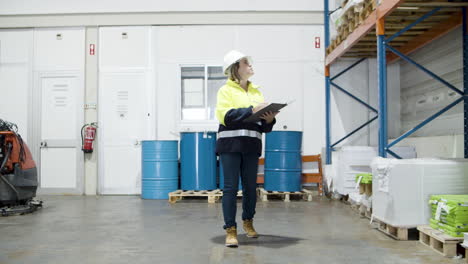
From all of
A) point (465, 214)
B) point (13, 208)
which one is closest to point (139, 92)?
point (13, 208)

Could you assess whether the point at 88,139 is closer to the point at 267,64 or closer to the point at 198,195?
the point at 198,195

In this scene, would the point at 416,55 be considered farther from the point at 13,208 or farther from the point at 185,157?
the point at 13,208

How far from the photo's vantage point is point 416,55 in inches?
262

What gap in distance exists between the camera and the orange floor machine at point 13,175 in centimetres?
540

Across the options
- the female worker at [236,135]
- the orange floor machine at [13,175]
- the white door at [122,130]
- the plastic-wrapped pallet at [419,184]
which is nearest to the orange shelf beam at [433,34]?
the plastic-wrapped pallet at [419,184]

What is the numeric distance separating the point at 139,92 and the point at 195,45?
1462 mm

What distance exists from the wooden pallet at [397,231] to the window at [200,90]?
4.44 meters

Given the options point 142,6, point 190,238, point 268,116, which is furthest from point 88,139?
point 268,116

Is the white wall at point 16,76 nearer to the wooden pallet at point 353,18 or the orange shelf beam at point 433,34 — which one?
the wooden pallet at point 353,18

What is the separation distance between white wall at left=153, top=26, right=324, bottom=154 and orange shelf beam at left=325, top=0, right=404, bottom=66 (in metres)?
0.84

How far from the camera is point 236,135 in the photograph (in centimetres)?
340

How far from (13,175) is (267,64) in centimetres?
485

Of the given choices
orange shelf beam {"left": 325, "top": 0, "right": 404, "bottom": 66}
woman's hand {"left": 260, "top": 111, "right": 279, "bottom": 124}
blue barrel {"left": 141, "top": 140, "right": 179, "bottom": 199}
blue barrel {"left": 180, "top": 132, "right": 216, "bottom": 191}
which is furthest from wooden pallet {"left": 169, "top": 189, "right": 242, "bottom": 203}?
woman's hand {"left": 260, "top": 111, "right": 279, "bottom": 124}

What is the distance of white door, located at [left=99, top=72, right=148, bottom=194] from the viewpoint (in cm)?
798
